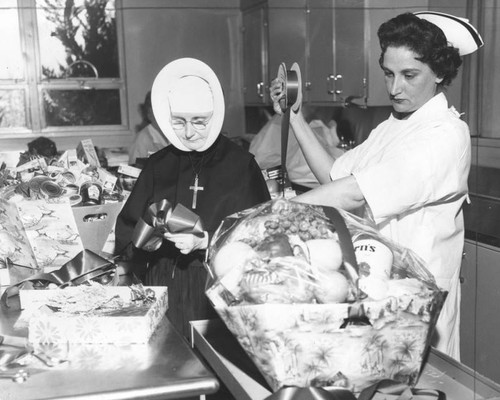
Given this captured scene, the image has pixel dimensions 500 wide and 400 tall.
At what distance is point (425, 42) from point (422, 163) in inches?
12.0

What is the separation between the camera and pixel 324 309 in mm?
1100

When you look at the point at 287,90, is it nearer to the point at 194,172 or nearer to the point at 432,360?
the point at 194,172

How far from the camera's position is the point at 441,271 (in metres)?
1.76

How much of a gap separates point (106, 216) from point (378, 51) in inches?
92.1

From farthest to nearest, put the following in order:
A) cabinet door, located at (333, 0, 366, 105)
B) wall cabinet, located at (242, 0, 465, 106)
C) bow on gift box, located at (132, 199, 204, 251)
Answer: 1. cabinet door, located at (333, 0, 366, 105)
2. wall cabinet, located at (242, 0, 465, 106)
3. bow on gift box, located at (132, 199, 204, 251)

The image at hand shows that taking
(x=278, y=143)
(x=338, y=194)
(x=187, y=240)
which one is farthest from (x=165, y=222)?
(x=278, y=143)

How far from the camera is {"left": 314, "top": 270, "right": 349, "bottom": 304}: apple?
1132mm

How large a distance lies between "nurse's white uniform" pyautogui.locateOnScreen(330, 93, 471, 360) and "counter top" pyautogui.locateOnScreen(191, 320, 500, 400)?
404 mm

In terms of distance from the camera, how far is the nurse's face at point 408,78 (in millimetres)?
1715

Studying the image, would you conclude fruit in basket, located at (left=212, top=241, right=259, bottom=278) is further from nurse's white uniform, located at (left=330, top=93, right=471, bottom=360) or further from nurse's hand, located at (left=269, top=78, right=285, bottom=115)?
nurse's hand, located at (left=269, top=78, right=285, bottom=115)

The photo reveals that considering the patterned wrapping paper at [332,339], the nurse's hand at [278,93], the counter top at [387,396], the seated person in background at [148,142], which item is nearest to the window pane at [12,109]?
the seated person in background at [148,142]

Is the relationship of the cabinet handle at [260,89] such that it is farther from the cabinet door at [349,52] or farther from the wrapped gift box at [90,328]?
the wrapped gift box at [90,328]

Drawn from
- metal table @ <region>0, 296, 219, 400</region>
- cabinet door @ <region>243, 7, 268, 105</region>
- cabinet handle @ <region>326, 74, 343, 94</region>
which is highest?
cabinet door @ <region>243, 7, 268, 105</region>

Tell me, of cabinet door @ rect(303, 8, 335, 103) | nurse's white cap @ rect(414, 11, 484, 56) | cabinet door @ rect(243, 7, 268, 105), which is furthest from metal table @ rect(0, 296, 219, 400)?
cabinet door @ rect(243, 7, 268, 105)
